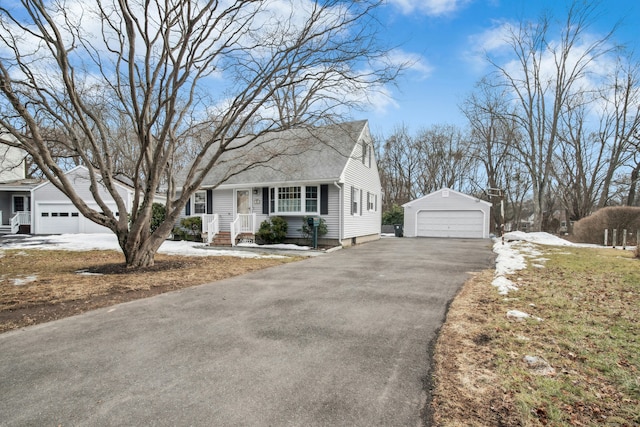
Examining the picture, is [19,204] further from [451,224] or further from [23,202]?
[451,224]

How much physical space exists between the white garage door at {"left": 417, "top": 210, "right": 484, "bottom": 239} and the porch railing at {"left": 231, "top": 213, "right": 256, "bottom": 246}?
1207 cm

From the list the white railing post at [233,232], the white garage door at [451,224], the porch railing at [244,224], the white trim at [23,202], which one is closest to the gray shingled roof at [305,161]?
the porch railing at [244,224]

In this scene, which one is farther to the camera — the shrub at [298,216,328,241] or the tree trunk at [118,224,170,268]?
the shrub at [298,216,328,241]

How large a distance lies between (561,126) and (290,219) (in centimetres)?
2369

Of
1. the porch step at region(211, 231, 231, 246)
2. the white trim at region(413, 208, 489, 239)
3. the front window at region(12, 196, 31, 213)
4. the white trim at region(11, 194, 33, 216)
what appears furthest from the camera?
the front window at region(12, 196, 31, 213)

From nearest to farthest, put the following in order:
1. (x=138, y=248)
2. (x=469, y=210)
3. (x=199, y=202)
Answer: (x=138, y=248)
(x=199, y=202)
(x=469, y=210)

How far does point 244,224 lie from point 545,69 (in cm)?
2288

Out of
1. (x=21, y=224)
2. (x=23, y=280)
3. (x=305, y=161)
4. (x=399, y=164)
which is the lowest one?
(x=23, y=280)

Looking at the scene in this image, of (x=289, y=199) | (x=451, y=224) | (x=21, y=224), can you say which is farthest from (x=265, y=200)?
(x=21, y=224)

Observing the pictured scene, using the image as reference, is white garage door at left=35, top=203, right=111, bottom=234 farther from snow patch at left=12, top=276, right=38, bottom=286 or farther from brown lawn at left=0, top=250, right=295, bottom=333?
snow patch at left=12, top=276, right=38, bottom=286

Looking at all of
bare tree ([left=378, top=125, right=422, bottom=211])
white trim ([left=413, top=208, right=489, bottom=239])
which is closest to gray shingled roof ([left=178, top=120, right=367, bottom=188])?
white trim ([left=413, top=208, right=489, bottom=239])

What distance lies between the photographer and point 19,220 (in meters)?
21.8

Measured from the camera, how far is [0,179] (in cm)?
2533

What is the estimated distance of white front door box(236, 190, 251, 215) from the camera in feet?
52.5
